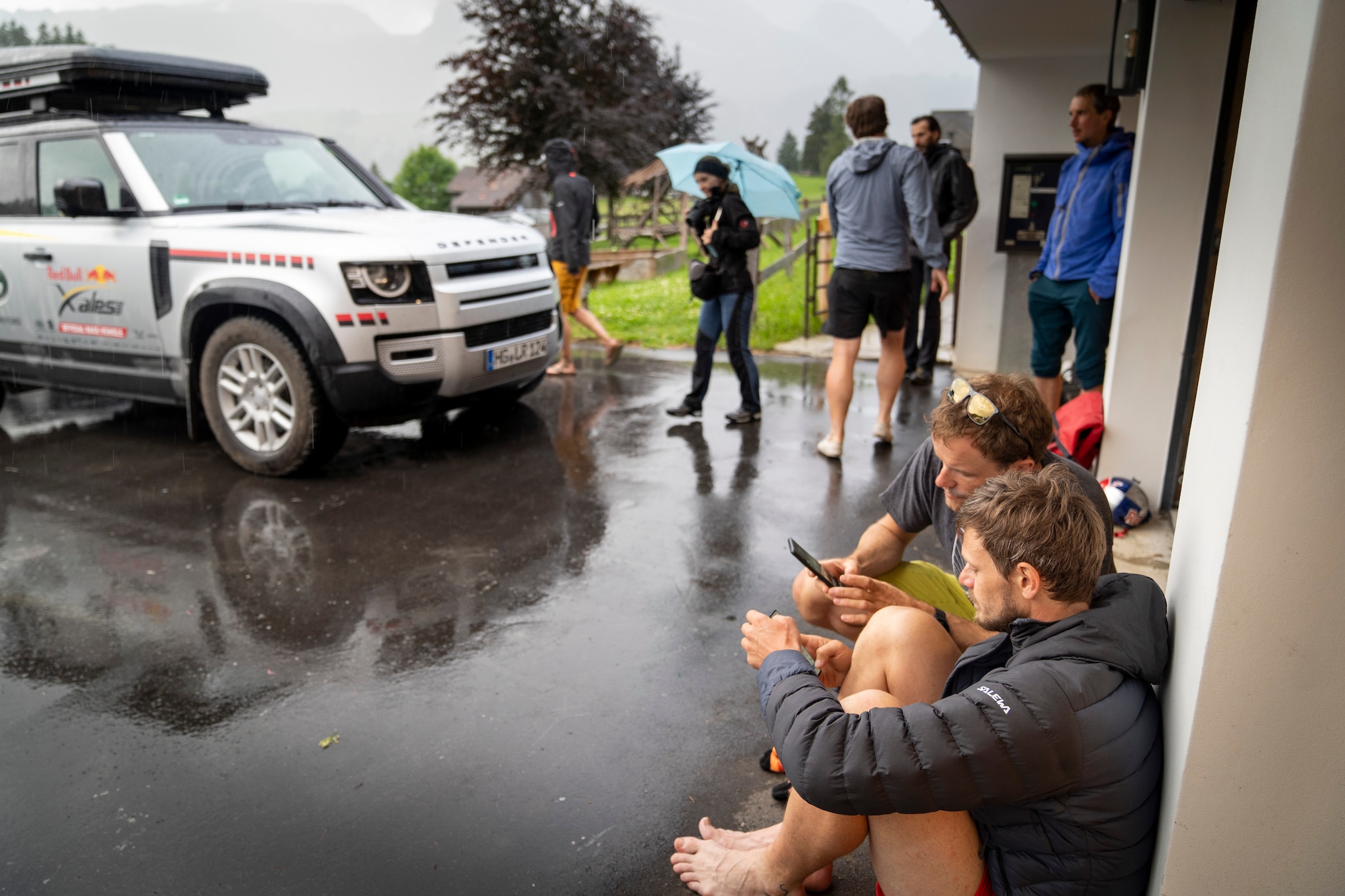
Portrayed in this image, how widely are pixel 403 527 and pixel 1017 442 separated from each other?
346cm

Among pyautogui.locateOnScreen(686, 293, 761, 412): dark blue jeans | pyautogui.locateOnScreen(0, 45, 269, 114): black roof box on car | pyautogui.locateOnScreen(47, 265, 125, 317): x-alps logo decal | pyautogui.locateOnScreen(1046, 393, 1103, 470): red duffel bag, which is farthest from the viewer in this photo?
pyautogui.locateOnScreen(686, 293, 761, 412): dark blue jeans

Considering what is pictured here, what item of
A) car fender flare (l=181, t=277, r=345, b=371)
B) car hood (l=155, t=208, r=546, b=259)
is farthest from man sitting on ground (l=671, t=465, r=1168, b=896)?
car hood (l=155, t=208, r=546, b=259)

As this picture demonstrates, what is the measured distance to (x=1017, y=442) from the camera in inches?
93.3

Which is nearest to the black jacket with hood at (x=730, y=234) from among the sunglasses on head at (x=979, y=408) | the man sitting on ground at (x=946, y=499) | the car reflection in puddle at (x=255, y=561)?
the car reflection in puddle at (x=255, y=561)

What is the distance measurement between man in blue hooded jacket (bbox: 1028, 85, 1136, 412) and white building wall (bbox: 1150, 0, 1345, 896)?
357 centimetres

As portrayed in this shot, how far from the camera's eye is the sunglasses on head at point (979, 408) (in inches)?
91.8

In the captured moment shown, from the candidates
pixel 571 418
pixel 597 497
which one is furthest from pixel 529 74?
pixel 597 497

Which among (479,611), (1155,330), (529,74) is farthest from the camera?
(529,74)

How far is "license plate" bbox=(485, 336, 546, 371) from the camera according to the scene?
589 cm

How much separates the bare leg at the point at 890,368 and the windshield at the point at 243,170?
12.1ft

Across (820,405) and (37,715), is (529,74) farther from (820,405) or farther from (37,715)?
(37,715)

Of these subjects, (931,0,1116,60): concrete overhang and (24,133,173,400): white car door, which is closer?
(24,133,173,400): white car door

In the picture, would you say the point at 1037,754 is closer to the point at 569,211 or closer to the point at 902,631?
the point at 902,631

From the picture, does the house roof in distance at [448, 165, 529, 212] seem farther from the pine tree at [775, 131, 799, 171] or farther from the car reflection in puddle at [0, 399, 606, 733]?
the car reflection in puddle at [0, 399, 606, 733]
